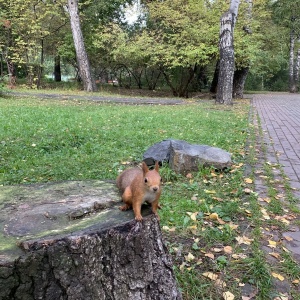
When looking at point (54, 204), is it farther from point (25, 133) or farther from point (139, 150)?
point (25, 133)

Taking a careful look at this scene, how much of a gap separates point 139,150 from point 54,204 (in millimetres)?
4158

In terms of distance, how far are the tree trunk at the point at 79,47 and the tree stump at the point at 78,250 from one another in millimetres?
19981

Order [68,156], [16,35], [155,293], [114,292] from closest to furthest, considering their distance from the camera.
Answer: [114,292], [155,293], [68,156], [16,35]

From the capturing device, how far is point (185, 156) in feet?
16.7

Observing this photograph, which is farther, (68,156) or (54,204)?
(68,156)

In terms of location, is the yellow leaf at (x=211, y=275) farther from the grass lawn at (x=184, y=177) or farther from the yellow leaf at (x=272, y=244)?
the yellow leaf at (x=272, y=244)

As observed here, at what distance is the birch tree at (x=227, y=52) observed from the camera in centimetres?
1447

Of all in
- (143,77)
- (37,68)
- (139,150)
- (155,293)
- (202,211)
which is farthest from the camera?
(143,77)

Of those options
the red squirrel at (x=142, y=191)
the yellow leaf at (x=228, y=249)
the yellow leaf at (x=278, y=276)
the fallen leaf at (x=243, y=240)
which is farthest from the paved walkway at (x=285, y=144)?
the red squirrel at (x=142, y=191)

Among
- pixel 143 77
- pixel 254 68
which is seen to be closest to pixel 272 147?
pixel 254 68

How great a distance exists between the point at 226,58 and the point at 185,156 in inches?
438

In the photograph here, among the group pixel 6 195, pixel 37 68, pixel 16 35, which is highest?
pixel 16 35

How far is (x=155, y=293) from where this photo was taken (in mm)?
2102

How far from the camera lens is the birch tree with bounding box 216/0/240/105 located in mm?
14469
